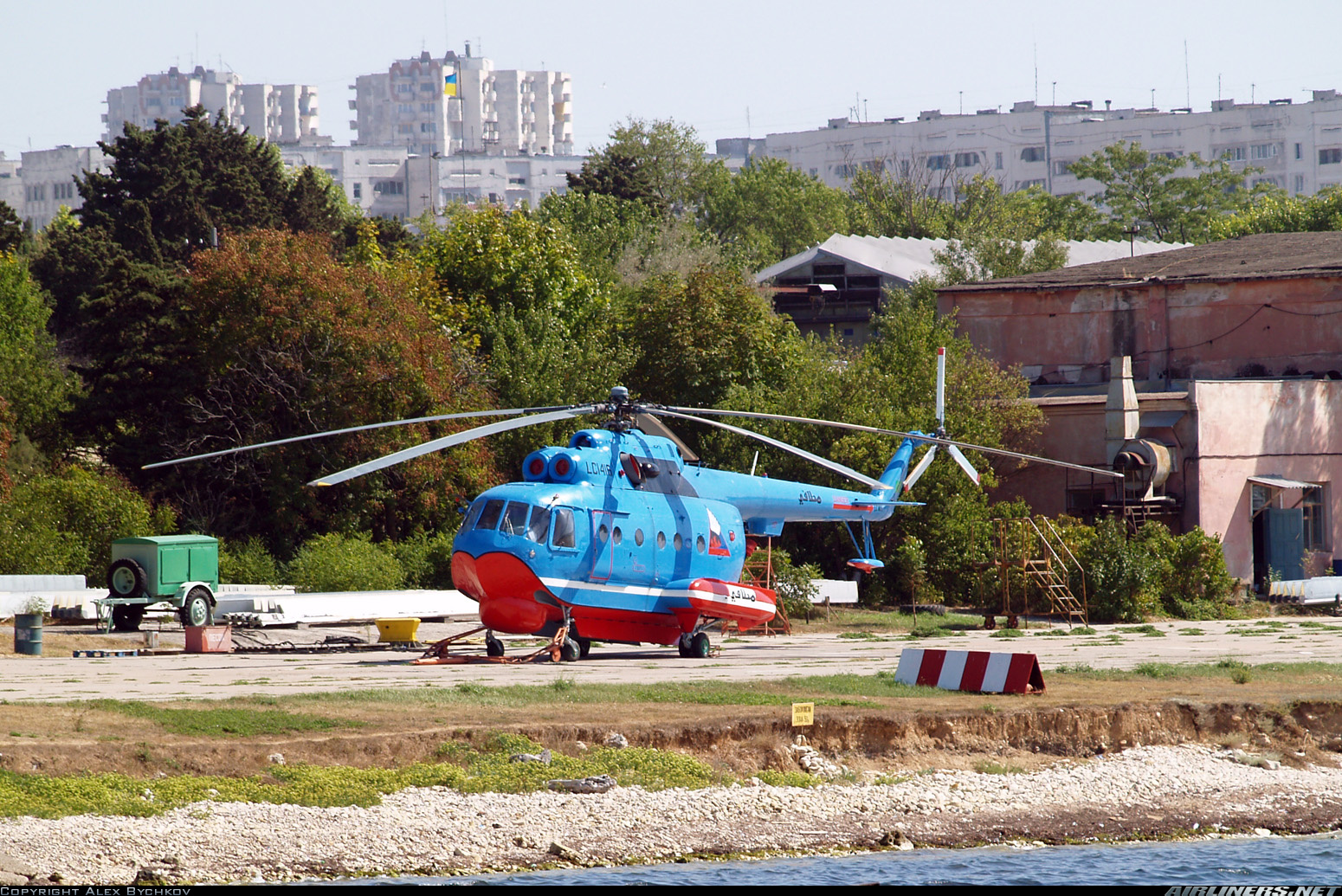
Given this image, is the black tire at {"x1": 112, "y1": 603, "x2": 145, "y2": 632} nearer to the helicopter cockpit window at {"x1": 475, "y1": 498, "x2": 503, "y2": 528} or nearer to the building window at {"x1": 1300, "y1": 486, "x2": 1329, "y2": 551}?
the helicopter cockpit window at {"x1": 475, "y1": 498, "x2": 503, "y2": 528}

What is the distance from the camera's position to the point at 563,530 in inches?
969

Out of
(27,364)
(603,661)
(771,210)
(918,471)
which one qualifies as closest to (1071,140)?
(771,210)

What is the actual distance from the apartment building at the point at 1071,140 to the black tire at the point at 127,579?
135m

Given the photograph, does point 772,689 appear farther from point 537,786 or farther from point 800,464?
point 800,464

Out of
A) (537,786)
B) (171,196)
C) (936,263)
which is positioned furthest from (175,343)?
(936,263)

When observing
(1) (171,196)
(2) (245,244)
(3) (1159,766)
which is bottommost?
(3) (1159,766)

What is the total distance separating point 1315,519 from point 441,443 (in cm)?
3258

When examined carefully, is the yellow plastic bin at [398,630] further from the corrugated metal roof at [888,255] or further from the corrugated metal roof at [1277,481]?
the corrugated metal roof at [888,255]

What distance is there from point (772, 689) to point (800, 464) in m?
22.5

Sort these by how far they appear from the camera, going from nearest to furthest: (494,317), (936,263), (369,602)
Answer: (369,602)
(494,317)
(936,263)

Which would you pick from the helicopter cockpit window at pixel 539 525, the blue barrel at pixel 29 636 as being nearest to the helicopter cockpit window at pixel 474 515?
the helicopter cockpit window at pixel 539 525

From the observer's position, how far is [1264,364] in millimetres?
49344

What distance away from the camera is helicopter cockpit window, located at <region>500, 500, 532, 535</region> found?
2419 centimetres

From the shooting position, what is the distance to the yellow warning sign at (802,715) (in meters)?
18.9
